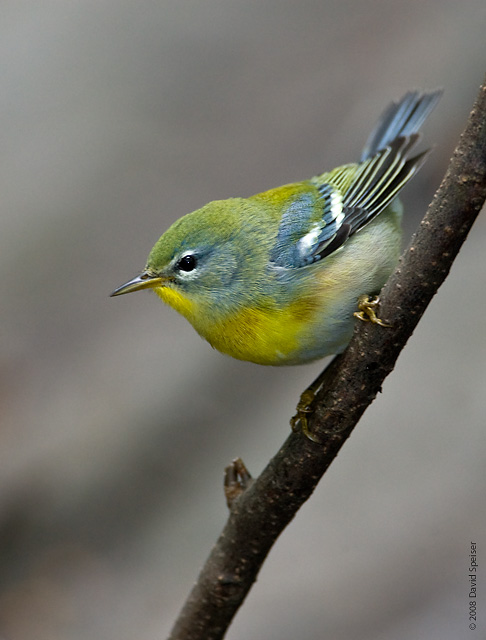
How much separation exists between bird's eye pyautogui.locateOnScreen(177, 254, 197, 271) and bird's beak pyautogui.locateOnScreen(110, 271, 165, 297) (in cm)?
→ 10

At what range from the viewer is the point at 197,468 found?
6.12 m

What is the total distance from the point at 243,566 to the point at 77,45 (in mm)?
6618

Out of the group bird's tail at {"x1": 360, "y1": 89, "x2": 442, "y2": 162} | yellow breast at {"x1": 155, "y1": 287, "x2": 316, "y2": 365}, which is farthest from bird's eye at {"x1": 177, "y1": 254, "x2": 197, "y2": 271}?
bird's tail at {"x1": 360, "y1": 89, "x2": 442, "y2": 162}

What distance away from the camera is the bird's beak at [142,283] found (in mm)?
3197

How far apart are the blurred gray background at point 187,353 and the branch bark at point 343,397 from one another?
1689 millimetres

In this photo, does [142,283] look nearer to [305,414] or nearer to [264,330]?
[264,330]

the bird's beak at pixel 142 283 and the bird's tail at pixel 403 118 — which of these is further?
the bird's tail at pixel 403 118

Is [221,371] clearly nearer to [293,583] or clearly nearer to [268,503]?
[293,583]

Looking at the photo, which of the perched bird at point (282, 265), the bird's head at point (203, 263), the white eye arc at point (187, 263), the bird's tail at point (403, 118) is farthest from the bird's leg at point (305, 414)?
the bird's tail at point (403, 118)

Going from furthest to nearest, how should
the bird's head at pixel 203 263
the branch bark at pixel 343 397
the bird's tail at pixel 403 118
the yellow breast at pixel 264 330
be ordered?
the bird's tail at pixel 403 118, the bird's head at pixel 203 263, the yellow breast at pixel 264 330, the branch bark at pixel 343 397

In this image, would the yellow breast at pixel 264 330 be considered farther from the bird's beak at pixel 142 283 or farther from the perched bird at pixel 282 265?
the bird's beak at pixel 142 283

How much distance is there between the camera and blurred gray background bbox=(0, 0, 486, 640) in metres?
4.82

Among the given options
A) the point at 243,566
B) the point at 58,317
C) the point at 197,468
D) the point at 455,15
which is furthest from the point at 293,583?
the point at 455,15

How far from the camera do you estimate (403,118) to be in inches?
168
